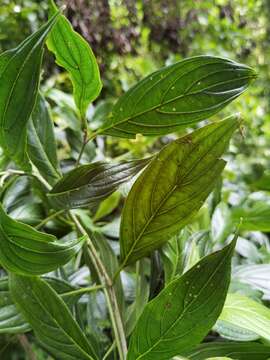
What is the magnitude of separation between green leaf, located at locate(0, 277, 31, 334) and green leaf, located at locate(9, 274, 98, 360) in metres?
0.02

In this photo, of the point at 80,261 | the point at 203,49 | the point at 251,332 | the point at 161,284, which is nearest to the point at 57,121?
the point at 80,261

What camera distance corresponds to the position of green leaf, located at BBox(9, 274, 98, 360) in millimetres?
440

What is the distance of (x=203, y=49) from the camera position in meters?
1.65

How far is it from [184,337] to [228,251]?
0.28ft

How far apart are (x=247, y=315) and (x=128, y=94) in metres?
0.25

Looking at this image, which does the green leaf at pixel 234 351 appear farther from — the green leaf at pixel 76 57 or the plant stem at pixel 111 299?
the green leaf at pixel 76 57

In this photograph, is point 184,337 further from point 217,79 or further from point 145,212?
point 217,79

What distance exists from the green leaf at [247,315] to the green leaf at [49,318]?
0.14 m

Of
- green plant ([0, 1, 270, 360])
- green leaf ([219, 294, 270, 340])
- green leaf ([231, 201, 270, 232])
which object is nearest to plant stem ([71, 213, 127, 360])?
green plant ([0, 1, 270, 360])

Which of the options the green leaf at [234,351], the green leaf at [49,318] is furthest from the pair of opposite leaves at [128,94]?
the green leaf at [234,351]

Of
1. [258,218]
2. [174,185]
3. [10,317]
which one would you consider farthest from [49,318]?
[258,218]

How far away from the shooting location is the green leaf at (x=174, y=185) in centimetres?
39

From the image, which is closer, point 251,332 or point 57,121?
point 251,332

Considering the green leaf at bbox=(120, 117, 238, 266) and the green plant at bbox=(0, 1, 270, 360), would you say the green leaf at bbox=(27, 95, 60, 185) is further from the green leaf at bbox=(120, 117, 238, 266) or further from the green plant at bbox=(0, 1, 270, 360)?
the green leaf at bbox=(120, 117, 238, 266)
